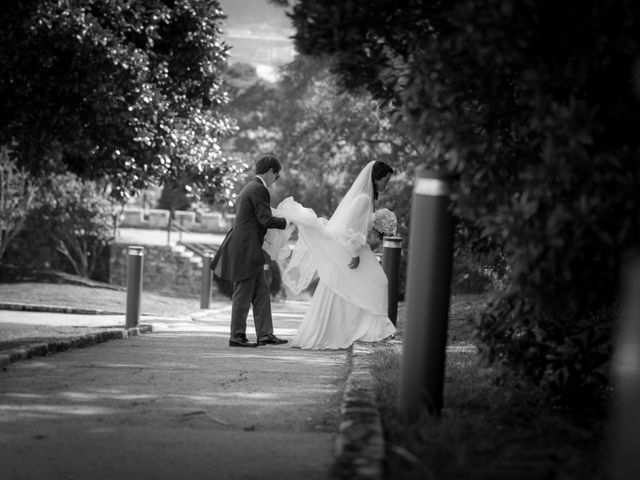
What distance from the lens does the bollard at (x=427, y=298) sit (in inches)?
194

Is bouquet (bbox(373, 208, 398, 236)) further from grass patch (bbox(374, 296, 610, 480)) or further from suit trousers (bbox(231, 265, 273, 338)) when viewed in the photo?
grass patch (bbox(374, 296, 610, 480))

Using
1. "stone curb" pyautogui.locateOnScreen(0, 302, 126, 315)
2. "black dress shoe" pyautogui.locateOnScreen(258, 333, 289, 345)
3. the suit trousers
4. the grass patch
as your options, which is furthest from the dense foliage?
"stone curb" pyautogui.locateOnScreen(0, 302, 126, 315)

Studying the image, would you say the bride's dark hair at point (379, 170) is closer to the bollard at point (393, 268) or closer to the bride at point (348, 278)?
the bride at point (348, 278)

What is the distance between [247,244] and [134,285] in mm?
2922

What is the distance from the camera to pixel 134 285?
41.2ft

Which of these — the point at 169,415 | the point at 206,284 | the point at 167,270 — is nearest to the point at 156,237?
the point at 167,270

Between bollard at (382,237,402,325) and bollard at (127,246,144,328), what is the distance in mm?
3200

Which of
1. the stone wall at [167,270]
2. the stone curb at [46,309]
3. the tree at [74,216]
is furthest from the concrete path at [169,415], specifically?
the stone wall at [167,270]

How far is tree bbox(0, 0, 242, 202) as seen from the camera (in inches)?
505

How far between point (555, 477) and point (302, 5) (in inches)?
111

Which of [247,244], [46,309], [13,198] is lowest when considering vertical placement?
[46,309]

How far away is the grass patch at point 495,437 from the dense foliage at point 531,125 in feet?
0.99

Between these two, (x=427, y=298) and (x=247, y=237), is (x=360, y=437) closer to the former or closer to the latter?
(x=427, y=298)

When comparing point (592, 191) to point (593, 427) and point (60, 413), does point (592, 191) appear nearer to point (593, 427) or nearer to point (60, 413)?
point (593, 427)
